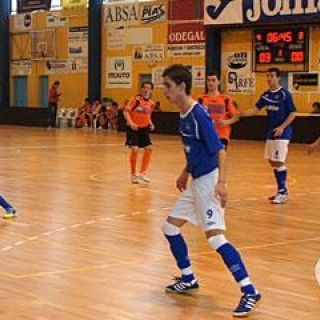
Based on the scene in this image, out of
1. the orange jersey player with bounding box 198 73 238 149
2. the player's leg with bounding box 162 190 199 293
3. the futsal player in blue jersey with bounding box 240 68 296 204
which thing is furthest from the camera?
the orange jersey player with bounding box 198 73 238 149

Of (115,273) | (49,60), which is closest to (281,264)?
(115,273)

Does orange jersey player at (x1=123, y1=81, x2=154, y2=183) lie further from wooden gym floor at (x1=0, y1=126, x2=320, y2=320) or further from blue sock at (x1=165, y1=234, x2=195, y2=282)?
blue sock at (x1=165, y1=234, x2=195, y2=282)

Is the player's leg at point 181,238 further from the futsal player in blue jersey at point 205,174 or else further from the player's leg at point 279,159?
the player's leg at point 279,159

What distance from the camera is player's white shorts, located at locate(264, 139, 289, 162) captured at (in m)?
12.5

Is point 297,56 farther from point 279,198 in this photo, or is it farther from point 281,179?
point 279,198

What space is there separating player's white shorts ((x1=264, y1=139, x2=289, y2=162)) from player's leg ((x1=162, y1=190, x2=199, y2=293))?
18.6 feet

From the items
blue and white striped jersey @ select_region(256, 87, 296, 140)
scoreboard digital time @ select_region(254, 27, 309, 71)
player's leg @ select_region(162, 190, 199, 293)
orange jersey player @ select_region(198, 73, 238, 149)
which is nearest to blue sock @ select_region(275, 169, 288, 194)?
blue and white striped jersey @ select_region(256, 87, 296, 140)

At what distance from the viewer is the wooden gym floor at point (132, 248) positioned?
6.61 metres

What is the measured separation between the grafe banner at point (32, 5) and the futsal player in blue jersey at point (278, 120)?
25.7 meters

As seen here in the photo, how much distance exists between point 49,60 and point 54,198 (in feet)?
81.8

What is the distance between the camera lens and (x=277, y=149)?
1258 centimetres

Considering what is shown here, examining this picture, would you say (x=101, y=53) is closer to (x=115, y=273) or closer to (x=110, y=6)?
(x=110, y=6)

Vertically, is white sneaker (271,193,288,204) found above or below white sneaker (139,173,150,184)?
above

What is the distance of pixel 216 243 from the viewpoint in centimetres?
656
